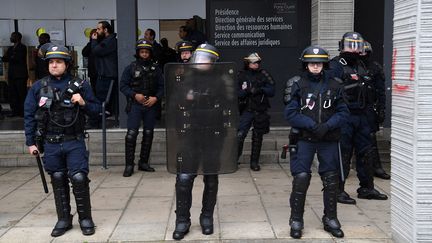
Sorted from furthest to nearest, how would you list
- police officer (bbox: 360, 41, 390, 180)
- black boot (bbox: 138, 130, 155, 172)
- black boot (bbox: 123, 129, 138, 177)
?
black boot (bbox: 138, 130, 155, 172)
black boot (bbox: 123, 129, 138, 177)
police officer (bbox: 360, 41, 390, 180)

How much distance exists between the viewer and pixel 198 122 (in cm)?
508

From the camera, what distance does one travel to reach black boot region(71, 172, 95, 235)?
204 inches

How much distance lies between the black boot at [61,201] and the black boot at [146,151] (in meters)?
2.80

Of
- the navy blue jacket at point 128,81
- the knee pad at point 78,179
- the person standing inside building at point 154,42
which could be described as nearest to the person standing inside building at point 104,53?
the person standing inside building at point 154,42

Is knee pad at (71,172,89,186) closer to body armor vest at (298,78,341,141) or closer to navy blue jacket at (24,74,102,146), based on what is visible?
navy blue jacket at (24,74,102,146)

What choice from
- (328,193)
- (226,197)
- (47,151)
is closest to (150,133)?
(226,197)

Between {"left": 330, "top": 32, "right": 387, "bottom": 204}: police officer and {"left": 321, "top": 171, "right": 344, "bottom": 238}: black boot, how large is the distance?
110 centimetres

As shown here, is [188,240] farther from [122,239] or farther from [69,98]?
[69,98]

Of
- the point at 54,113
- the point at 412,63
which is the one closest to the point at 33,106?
the point at 54,113

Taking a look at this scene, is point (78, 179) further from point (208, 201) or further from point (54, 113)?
point (208, 201)

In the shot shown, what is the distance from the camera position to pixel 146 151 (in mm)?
8227

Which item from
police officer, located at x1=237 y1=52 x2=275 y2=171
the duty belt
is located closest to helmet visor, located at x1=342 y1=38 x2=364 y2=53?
police officer, located at x1=237 y1=52 x2=275 y2=171

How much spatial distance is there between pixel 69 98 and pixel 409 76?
123 inches

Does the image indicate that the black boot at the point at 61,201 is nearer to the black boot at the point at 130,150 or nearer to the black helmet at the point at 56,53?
the black helmet at the point at 56,53
